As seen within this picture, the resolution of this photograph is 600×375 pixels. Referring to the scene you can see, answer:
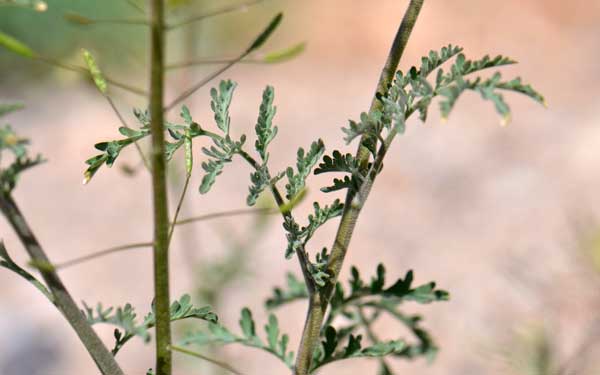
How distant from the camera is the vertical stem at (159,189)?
666 mm

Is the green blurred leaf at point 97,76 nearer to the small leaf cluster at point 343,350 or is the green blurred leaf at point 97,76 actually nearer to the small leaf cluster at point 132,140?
the small leaf cluster at point 132,140

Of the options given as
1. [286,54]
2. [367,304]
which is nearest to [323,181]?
[367,304]

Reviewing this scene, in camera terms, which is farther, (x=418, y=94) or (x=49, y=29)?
(x=49, y=29)

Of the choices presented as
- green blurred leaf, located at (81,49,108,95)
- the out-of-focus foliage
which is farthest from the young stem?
the out-of-focus foliage

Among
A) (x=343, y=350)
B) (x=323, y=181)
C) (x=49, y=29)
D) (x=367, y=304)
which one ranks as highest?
(x=49, y=29)

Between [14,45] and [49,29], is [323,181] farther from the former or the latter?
[14,45]

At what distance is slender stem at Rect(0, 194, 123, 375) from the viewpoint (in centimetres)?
77

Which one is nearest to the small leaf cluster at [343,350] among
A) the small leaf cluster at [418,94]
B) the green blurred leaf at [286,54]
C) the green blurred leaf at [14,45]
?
the small leaf cluster at [418,94]

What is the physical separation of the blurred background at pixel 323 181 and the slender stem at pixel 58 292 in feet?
3.66

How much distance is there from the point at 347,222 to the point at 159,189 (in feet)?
0.85

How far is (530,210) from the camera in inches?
168

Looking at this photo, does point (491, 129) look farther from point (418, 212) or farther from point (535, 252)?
point (535, 252)

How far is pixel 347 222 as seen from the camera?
912 mm

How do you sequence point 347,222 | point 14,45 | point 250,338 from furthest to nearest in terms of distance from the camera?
point 250,338
point 347,222
point 14,45
